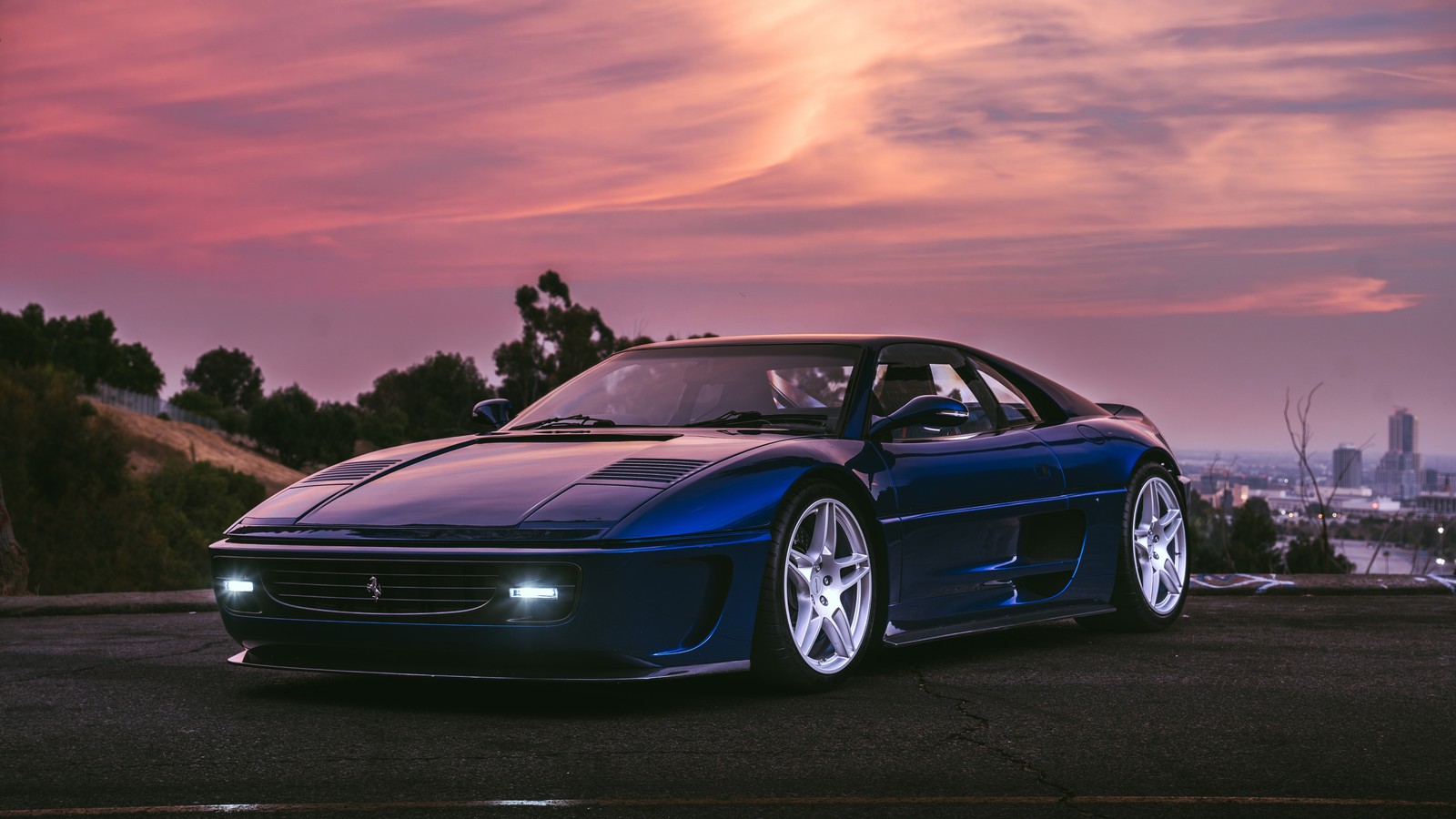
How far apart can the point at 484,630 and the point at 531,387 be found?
56.1 meters

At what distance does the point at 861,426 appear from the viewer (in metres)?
5.80

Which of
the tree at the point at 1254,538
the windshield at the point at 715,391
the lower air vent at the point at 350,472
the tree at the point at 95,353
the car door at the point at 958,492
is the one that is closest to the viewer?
the lower air vent at the point at 350,472

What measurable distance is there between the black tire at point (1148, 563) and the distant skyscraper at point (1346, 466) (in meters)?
5.67

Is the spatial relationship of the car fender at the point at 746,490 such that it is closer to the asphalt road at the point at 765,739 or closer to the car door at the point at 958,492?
the car door at the point at 958,492

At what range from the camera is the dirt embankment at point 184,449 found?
349 ft

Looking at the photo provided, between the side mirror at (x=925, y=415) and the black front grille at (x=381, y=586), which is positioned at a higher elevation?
the side mirror at (x=925, y=415)

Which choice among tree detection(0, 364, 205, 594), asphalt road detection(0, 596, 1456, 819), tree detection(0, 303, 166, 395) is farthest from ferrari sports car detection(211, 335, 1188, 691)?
tree detection(0, 303, 166, 395)

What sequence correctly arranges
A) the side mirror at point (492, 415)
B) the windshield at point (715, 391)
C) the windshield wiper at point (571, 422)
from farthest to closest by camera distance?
1. the side mirror at point (492, 415)
2. the windshield wiper at point (571, 422)
3. the windshield at point (715, 391)

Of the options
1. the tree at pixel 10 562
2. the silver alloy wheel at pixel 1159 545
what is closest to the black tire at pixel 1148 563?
the silver alloy wheel at pixel 1159 545

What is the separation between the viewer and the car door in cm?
576

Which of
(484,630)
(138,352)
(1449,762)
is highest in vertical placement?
(138,352)

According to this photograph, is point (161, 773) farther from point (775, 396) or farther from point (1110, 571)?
point (1110, 571)

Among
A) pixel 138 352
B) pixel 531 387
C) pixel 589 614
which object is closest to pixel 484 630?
pixel 589 614

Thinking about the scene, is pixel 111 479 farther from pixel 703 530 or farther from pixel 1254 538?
pixel 703 530
